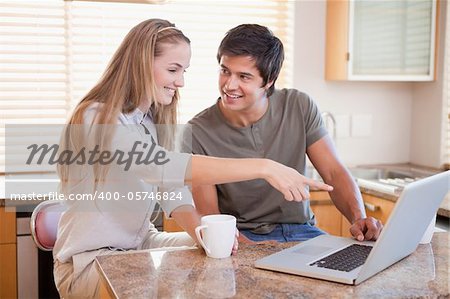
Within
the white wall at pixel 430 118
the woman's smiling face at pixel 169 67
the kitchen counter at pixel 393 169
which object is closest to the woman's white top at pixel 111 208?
the woman's smiling face at pixel 169 67

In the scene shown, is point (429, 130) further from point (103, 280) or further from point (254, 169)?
point (103, 280)

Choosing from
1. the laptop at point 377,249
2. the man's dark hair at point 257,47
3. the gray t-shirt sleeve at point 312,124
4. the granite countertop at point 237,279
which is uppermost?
the man's dark hair at point 257,47

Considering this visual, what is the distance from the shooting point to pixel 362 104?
3.73m

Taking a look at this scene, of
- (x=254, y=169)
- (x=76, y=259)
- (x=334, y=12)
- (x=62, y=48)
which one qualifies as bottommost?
(x=76, y=259)

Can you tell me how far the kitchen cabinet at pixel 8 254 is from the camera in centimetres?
268

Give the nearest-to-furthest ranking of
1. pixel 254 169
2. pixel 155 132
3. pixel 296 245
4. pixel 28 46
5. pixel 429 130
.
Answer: pixel 254 169
pixel 296 245
pixel 155 132
pixel 28 46
pixel 429 130

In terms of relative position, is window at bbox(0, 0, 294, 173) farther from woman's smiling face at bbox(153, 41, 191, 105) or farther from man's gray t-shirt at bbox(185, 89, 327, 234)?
woman's smiling face at bbox(153, 41, 191, 105)

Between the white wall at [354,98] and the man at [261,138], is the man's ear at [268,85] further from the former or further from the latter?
the white wall at [354,98]

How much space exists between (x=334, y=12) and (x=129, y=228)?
1.99 meters

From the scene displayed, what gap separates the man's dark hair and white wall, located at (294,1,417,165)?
53.3 inches

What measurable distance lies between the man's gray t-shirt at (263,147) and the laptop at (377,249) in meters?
0.56

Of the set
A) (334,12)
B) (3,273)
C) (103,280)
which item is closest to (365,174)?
(334,12)

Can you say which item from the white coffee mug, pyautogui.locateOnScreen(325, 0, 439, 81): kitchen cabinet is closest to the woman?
the white coffee mug

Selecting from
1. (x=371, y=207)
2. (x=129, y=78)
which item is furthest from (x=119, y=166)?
(x=371, y=207)
